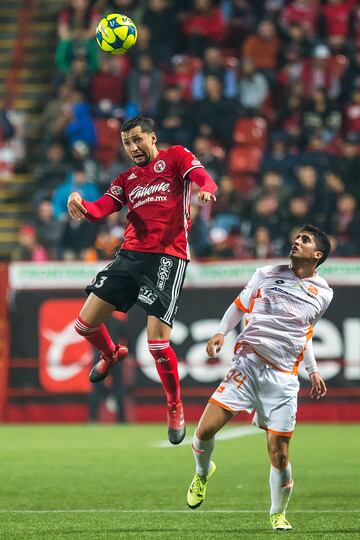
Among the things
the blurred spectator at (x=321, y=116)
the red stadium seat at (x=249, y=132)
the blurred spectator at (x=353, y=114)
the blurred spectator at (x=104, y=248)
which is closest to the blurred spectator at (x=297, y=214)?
the blurred spectator at (x=321, y=116)

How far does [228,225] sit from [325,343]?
2361 mm

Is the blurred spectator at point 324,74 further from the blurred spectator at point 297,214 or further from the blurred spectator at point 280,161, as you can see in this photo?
the blurred spectator at point 297,214

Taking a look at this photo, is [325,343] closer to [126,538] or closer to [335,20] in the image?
[335,20]

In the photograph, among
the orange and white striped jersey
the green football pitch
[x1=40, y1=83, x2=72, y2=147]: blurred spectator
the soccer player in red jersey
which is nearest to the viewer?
the orange and white striped jersey

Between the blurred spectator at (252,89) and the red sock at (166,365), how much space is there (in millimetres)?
10419

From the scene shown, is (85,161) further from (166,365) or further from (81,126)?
(166,365)

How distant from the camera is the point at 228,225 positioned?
18.2 metres

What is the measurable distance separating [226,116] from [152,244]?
33.0 feet

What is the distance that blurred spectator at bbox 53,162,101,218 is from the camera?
18.7 m

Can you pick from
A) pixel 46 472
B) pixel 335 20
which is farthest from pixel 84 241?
pixel 46 472

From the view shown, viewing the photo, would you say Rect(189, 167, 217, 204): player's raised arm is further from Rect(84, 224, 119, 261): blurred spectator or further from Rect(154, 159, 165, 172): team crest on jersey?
Rect(84, 224, 119, 261): blurred spectator

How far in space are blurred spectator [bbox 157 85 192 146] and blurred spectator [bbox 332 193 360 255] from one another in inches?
118

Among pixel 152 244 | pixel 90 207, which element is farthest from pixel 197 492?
pixel 90 207

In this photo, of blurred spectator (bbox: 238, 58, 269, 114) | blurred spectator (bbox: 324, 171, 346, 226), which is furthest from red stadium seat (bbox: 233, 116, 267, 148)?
blurred spectator (bbox: 324, 171, 346, 226)
